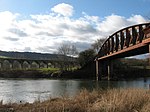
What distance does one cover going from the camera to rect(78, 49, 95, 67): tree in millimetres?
115312

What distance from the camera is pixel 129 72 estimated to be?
111875 mm

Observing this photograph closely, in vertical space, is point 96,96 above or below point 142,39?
below

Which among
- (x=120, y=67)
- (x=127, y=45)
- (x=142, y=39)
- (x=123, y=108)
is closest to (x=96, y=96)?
(x=123, y=108)

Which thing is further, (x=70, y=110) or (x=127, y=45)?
(x=127, y=45)

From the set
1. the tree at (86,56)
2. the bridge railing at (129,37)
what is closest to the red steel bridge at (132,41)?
the bridge railing at (129,37)

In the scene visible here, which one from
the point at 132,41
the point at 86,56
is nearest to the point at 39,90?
the point at 132,41

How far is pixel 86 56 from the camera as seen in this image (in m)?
116

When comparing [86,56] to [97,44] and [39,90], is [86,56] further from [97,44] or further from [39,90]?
[39,90]

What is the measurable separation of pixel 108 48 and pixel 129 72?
30.5 m

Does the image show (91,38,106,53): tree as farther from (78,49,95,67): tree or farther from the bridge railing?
the bridge railing

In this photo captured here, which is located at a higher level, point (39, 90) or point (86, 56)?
point (86, 56)

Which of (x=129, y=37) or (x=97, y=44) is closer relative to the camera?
(x=129, y=37)

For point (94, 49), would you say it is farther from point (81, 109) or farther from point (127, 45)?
point (81, 109)

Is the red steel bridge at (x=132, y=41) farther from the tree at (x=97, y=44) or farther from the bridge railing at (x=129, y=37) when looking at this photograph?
the tree at (x=97, y=44)
